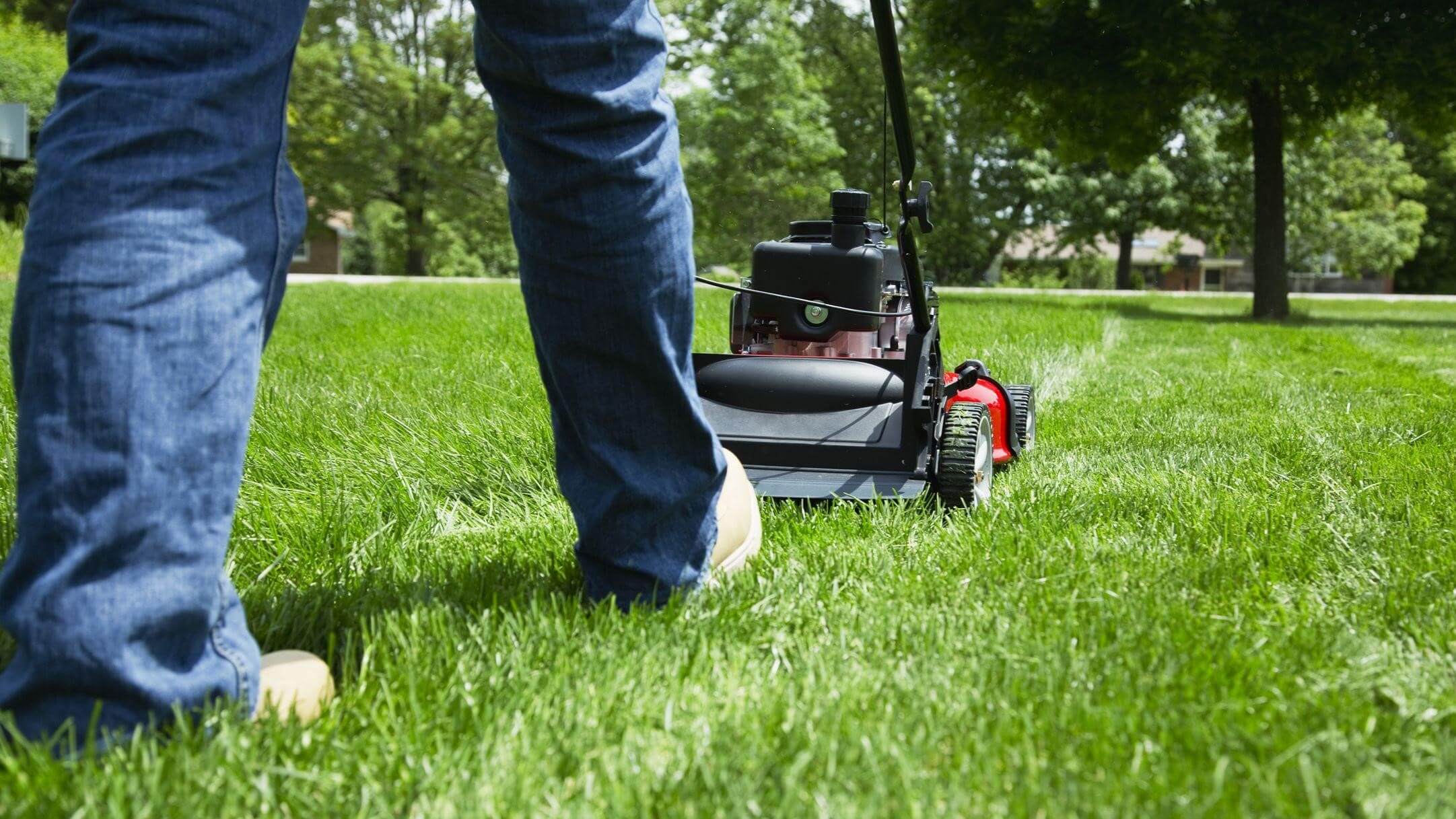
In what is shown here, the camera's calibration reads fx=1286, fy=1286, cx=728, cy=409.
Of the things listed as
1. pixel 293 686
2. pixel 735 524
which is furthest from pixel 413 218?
pixel 293 686

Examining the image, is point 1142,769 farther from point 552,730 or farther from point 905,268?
point 905,268

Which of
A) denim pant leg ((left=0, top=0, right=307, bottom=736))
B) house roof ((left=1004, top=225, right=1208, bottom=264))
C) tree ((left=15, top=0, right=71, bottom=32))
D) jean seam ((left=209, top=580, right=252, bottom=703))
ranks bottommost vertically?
jean seam ((left=209, top=580, right=252, bottom=703))

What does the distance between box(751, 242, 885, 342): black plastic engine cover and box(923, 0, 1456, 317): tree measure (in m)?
11.3

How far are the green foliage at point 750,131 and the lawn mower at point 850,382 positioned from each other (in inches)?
1167

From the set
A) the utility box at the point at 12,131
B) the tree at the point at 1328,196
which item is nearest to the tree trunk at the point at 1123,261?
the tree at the point at 1328,196

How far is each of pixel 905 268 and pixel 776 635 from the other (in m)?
1.20

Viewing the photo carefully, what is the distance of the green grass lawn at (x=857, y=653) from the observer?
119cm

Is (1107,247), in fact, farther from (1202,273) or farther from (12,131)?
(12,131)

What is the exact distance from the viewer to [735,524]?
6.37 feet

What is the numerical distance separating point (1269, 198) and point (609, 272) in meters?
15.1

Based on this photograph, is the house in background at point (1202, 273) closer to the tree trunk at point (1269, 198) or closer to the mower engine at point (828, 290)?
the tree trunk at point (1269, 198)

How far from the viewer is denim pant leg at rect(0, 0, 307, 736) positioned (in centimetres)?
114

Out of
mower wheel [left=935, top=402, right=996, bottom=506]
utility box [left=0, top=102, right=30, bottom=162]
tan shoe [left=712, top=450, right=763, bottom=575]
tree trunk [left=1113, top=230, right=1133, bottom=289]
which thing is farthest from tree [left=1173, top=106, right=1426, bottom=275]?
tan shoe [left=712, top=450, right=763, bottom=575]

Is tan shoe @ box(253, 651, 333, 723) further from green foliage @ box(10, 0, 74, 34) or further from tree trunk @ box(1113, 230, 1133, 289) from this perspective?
tree trunk @ box(1113, 230, 1133, 289)
